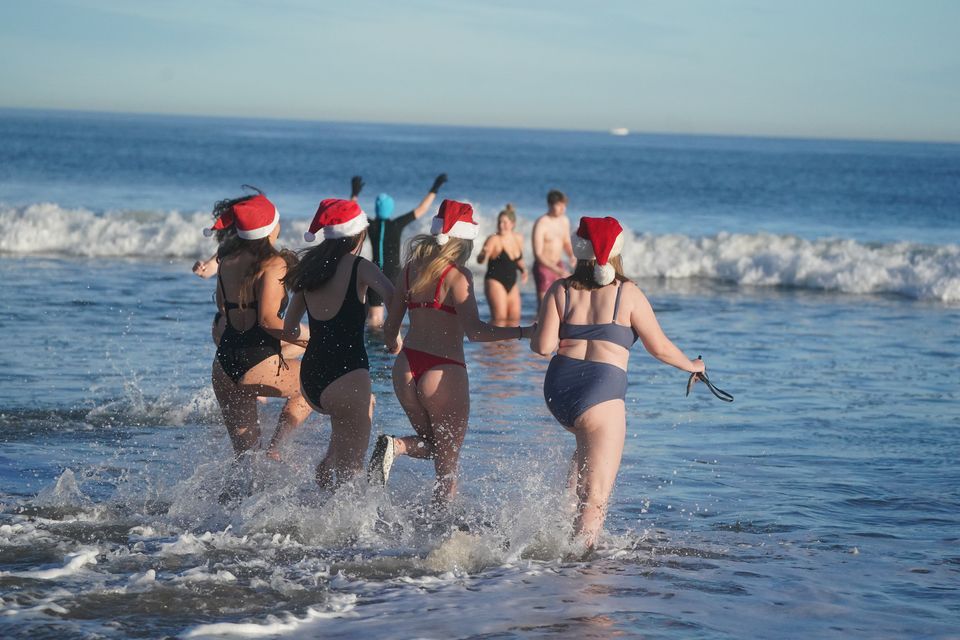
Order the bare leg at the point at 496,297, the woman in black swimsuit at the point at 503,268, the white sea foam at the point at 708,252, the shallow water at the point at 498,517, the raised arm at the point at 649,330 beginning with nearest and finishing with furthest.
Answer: the shallow water at the point at 498,517 < the raised arm at the point at 649,330 < the woman in black swimsuit at the point at 503,268 < the bare leg at the point at 496,297 < the white sea foam at the point at 708,252

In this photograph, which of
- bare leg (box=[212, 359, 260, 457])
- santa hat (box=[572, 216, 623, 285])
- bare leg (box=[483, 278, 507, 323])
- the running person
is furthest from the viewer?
bare leg (box=[483, 278, 507, 323])

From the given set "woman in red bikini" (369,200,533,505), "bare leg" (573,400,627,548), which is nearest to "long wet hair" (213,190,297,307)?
"woman in red bikini" (369,200,533,505)

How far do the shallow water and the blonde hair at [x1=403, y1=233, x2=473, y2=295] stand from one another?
124 cm

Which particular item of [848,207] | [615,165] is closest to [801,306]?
[848,207]

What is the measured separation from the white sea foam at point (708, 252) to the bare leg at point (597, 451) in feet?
47.1

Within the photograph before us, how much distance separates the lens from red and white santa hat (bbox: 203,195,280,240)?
6.40 metres

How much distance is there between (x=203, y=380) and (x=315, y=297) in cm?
469

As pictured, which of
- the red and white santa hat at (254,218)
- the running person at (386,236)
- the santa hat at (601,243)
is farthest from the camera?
the running person at (386,236)

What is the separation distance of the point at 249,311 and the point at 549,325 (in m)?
1.94

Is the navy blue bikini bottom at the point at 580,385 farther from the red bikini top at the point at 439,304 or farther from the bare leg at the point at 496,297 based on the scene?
the bare leg at the point at 496,297

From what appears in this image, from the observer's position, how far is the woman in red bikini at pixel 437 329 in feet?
19.8

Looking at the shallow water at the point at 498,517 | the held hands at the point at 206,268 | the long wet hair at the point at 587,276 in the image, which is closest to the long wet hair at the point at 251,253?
the held hands at the point at 206,268

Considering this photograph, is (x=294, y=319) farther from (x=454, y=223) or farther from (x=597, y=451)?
(x=597, y=451)

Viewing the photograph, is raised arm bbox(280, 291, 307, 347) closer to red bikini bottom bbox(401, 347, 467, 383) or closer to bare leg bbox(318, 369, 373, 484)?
bare leg bbox(318, 369, 373, 484)
